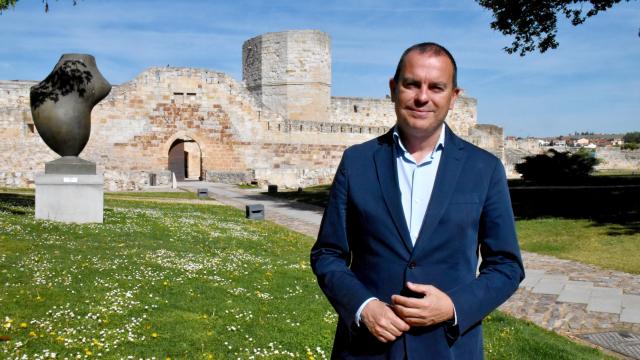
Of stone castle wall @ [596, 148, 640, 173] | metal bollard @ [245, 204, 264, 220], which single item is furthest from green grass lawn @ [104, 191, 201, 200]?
stone castle wall @ [596, 148, 640, 173]

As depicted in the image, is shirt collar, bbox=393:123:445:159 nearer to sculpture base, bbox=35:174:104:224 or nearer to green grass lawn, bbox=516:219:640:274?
green grass lawn, bbox=516:219:640:274

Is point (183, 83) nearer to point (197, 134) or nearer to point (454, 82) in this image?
point (197, 134)

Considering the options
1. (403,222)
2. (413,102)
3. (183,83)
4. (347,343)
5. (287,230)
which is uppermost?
(183,83)

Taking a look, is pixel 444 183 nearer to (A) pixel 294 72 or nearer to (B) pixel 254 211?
(B) pixel 254 211

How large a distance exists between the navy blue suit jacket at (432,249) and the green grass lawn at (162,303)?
273 centimetres

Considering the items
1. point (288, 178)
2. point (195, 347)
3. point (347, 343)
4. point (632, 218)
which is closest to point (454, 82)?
point (347, 343)

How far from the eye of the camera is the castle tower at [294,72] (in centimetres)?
3578

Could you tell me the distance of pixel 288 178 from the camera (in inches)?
1198

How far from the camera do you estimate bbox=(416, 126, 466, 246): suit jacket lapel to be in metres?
2.15

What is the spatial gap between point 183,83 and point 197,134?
8.97ft

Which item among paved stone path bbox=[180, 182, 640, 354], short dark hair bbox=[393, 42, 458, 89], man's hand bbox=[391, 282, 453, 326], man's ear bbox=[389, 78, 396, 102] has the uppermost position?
short dark hair bbox=[393, 42, 458, 89]

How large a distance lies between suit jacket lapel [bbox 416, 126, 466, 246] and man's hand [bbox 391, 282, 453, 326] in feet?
0.64

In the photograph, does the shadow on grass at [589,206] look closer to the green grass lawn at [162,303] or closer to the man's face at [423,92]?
the green grass lawn at [162,303]

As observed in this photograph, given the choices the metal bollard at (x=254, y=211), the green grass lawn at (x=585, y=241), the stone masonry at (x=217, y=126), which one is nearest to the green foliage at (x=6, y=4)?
the metal bollard at (x=254, y=211)
